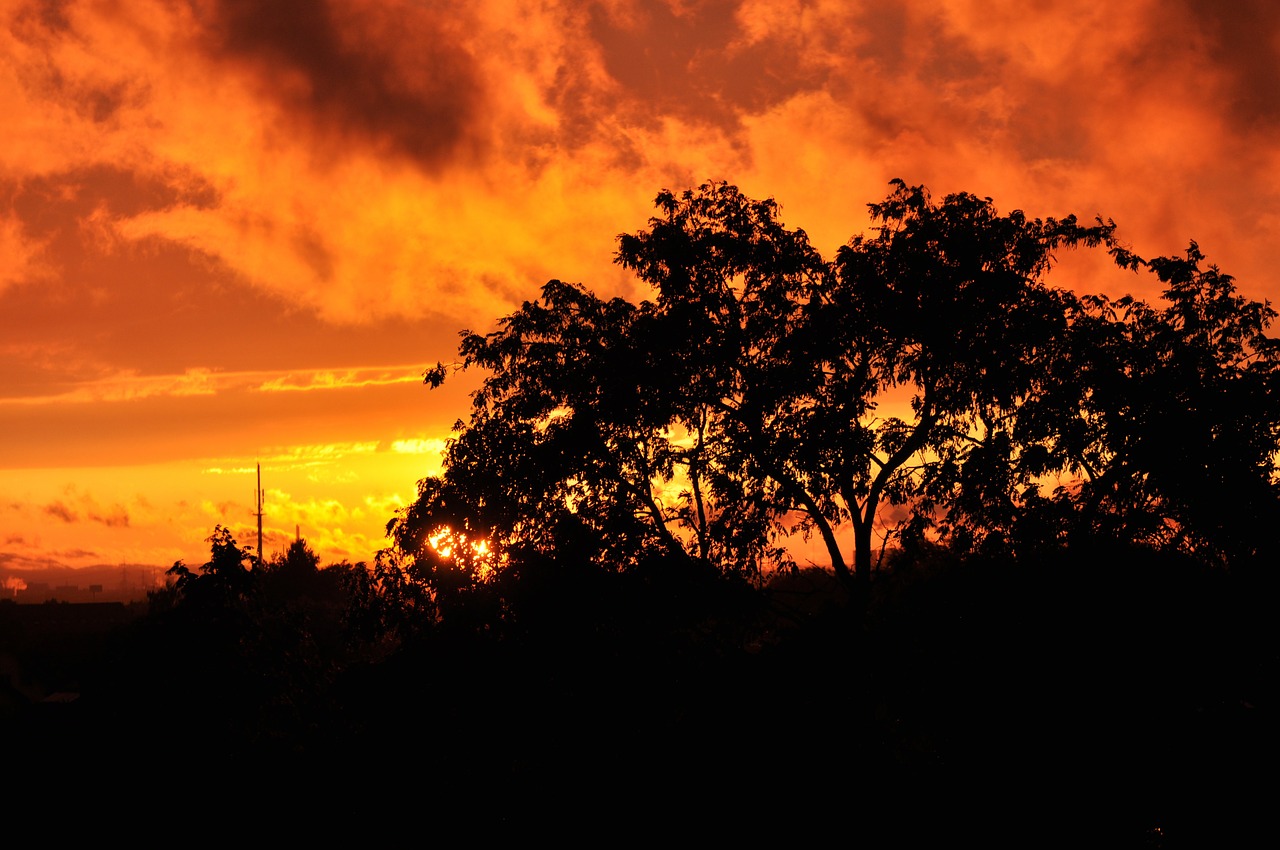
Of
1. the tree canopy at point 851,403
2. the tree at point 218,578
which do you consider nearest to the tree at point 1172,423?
the tree canopy at point 851,403

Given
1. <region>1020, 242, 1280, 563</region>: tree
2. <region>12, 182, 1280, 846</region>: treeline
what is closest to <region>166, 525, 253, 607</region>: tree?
<region>12, 182, 1280, 846</region>: treeline

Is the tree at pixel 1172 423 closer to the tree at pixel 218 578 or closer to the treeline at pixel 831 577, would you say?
the treeline at pixel 831 577

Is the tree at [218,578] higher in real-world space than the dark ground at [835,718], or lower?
higher

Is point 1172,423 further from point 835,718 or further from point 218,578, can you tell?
point 218,578

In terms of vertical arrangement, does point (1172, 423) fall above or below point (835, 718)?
above

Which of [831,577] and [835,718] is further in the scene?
[831,577]

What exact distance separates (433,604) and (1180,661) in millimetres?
16403

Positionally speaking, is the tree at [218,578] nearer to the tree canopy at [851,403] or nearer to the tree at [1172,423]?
the tree canopy at [851,403]

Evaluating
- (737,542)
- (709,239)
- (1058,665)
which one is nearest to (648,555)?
(737,542)

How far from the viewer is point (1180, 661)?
18781 millimetres

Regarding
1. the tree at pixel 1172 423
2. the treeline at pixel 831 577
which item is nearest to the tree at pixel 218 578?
the treeline at pixel 831 577

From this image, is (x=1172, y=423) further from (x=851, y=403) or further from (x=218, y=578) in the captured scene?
(x=218, y=578)

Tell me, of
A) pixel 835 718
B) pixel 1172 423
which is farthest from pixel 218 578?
pixel 1172 423

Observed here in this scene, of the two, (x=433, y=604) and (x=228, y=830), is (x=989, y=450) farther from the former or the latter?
(x=228, y=830)
